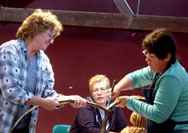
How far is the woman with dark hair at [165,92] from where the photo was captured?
2717 mm

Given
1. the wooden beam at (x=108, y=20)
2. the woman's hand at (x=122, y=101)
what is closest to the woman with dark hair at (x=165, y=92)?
the woman's hand at (x=122, y=101)

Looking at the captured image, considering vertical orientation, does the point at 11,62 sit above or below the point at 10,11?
below

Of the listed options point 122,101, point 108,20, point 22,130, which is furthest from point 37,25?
point 108,20

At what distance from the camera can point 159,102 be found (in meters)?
2.73

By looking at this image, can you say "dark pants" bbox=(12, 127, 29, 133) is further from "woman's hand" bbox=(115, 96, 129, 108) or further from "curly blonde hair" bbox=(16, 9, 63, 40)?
"woman's hand" bbox=(115, 96, 129, 108)

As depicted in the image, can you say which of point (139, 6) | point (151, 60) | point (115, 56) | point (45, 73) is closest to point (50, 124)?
point (115, 56)

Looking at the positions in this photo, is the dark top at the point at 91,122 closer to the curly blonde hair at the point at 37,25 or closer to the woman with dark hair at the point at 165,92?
the curly blonde hair at the point at 37,25

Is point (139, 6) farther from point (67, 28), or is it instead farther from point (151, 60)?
point (151, 60)

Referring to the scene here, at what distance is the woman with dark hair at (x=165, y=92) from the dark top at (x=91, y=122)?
3.82 feet

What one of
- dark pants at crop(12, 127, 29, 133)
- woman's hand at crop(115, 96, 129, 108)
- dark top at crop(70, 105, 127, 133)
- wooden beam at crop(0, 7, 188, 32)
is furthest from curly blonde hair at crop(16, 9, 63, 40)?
wooden beam at crop(0, 7, 188, 32)

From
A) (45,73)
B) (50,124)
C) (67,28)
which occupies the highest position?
(67,28)

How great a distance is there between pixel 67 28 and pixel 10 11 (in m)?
0.50

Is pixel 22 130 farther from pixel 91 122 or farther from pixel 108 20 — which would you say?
pixel 108 20

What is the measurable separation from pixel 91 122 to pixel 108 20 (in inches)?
42.2
